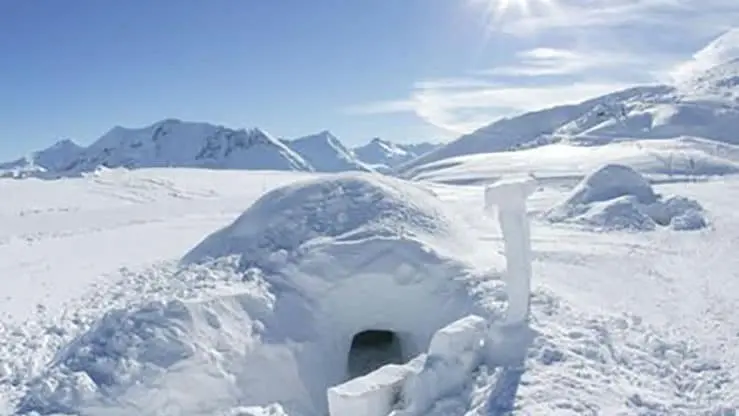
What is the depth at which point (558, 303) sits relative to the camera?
44.1 ft

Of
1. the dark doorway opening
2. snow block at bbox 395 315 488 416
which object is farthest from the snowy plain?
the dark doorway opening

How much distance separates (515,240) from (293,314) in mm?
4562

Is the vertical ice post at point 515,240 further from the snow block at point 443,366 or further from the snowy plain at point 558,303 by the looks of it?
the snow block at point 443,366

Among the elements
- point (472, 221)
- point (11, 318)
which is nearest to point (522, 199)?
point (11, 318)

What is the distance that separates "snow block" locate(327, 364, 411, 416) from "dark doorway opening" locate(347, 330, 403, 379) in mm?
3752

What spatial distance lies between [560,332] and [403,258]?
3942 mm

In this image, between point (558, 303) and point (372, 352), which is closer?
point (558, 303)

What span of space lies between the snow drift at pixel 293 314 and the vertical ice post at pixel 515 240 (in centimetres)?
74

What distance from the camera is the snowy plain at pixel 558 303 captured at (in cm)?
1072

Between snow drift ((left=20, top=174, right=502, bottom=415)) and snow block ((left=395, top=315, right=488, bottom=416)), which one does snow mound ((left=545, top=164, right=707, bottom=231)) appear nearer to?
snow drift ((left=20, top=174, right=502, bottom=415))

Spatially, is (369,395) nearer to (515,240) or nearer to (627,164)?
(515,240)

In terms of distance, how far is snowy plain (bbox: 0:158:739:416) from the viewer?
10.7m

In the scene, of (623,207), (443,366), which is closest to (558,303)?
(443,366)

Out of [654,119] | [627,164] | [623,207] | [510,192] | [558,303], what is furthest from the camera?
[654,119]
